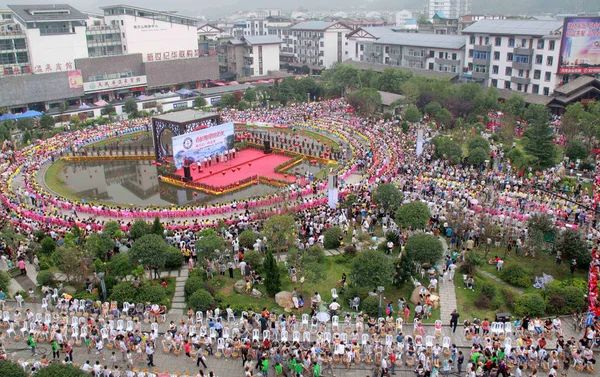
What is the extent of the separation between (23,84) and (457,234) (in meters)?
53.9

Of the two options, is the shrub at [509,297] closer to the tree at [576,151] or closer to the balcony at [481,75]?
the tree at [576,151]

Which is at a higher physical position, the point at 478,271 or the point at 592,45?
the point at 592,45

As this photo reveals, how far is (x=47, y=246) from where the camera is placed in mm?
25594

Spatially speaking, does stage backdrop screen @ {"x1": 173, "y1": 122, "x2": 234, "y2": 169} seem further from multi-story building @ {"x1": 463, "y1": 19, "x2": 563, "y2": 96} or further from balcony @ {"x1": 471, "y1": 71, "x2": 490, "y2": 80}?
balcony @ {"x1": 471, "y1": 71, "x2": 490, "y2": 80}

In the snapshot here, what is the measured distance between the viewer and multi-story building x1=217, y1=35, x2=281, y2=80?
8444cm

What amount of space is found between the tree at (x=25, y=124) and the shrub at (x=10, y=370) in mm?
43831

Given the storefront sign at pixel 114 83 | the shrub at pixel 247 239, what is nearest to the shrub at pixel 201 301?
the shrub at pixel 247 239

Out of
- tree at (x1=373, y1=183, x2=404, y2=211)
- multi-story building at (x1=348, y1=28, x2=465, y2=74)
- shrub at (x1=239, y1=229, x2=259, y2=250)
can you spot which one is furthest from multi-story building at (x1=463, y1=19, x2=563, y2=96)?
shrub at (x1=239, y1=229, x2=259, y2=250)

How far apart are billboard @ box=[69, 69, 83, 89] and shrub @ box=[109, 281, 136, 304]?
50381mm

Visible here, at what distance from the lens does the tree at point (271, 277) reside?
21.7m

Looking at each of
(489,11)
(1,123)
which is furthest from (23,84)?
(489,11)

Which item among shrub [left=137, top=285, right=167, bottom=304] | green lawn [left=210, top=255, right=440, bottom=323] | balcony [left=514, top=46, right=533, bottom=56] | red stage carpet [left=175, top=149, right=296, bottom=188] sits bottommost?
red stage carpet [left=175, top=149, right=296, bottom=188]

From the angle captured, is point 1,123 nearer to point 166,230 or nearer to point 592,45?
point 166,230

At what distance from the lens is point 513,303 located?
2075cm
